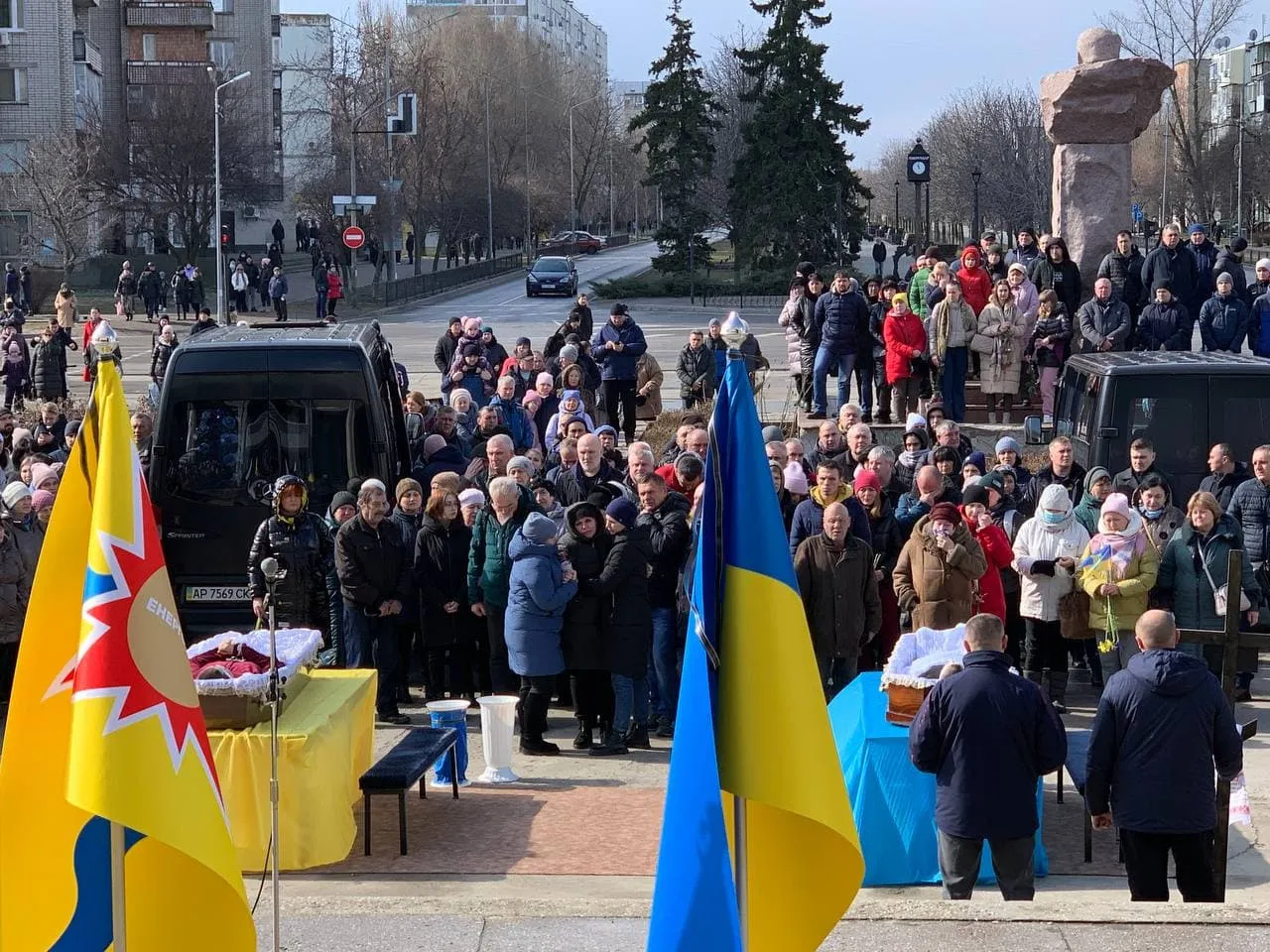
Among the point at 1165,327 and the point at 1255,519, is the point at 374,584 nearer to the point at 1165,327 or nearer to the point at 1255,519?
the point at 1255,519

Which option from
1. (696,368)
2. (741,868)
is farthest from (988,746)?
(696,368)

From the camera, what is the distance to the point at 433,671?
1252cm

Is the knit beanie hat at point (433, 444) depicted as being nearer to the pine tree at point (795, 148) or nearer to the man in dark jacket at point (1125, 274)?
the man in dark jacket at point (1125, 274)

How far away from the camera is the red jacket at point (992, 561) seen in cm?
1204

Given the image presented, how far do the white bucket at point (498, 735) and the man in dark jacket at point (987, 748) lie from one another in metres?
3.35

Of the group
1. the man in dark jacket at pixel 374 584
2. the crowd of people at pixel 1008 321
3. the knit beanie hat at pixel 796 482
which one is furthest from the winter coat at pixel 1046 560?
the crowd of people at pixel 1008 321

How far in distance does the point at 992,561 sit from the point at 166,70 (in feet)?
233

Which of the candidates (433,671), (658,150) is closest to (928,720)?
(433,671)

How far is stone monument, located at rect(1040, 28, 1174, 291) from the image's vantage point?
22578 millimetres

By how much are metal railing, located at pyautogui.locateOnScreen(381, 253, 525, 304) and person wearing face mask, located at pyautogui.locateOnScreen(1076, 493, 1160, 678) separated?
47.6 m

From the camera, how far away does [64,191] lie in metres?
53.8

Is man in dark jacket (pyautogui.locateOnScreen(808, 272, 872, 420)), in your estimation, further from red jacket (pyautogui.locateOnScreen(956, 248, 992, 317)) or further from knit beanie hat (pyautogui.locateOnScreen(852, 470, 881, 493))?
knit beanie hat (pyautogui.locateOnScreen(852, 470, 881, 493))

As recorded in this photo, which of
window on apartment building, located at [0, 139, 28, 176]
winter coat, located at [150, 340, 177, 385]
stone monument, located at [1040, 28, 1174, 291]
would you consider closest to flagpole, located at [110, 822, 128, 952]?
winter coat, located at [150, 340, 177, 385]

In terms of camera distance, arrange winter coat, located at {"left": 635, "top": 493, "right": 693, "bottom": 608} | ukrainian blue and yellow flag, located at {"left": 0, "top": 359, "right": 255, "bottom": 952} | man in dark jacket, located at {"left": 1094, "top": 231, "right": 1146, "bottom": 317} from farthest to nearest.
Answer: man in dark jacket, located at {"left": 1094, "top": 231, "right": 1146, "bottom": 317} < winter coat, located at {"left": 635, "top": 493, "right": 693, "bottom": 608} < ukrainian blue and yellow flag, located at {"left": 0, "top": 359, "right": 255, "bottom": 952}
